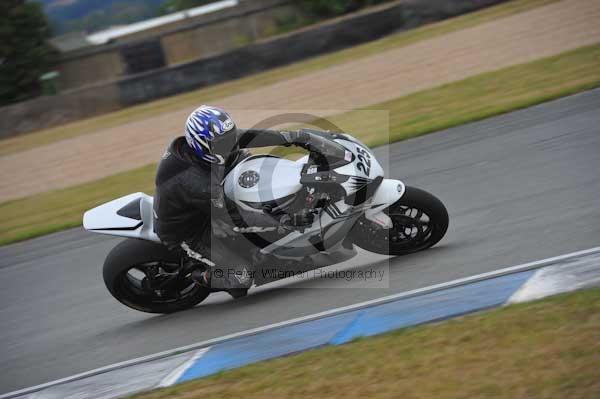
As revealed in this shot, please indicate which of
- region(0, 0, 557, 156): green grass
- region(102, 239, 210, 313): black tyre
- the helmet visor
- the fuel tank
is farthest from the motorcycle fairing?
region(0, 0, 557, 156): green grass

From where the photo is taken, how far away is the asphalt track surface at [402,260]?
18.6ft

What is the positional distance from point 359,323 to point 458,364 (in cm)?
114

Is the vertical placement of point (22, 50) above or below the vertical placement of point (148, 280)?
above

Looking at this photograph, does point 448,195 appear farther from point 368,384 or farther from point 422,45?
point 422,45

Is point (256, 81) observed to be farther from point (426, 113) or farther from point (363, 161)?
point (363, 161)

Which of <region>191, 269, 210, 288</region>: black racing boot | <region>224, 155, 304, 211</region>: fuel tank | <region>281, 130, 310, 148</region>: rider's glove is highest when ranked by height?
<region>281, 130, 310, 148</region>: rider's glove

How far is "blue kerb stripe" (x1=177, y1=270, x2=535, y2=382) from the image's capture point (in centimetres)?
493

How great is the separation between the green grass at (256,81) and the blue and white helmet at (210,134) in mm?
10445

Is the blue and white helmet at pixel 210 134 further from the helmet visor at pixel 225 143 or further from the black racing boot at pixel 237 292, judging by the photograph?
the black racing boot at pixel 237 292

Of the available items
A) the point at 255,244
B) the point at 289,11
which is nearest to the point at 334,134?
the point at 255,244

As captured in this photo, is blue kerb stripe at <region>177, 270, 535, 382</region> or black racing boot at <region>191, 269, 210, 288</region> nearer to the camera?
blue kerb stripe at <region>177, 270, 535, 382</region>

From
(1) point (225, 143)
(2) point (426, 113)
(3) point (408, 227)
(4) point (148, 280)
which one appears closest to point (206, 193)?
(1) point (225, 143)

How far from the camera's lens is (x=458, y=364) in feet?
13.5

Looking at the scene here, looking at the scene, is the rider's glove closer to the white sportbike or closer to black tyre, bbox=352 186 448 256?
the white sportbike
